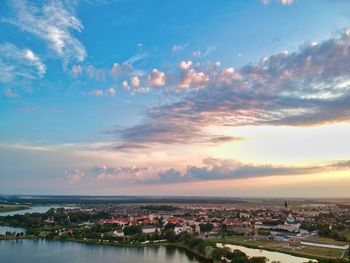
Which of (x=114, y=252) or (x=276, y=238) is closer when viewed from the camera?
(x=114, y=252)

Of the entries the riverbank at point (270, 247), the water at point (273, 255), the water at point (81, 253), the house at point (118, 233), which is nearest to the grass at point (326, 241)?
the riverbank at point (270, 247)

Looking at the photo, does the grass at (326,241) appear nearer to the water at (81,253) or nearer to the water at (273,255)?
the water at (273,255)

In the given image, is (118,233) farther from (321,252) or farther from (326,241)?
(321,252)

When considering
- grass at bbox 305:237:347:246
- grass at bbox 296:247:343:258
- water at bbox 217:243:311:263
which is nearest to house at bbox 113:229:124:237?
water at bbox 217:243:311:263

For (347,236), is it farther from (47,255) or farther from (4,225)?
(4,225)

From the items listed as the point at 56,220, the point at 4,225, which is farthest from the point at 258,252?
the point at 4,225

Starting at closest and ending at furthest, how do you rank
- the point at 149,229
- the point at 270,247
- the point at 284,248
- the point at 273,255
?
the point at 273,255, the point at 284,248, the point at 270,247, the point at 149,229

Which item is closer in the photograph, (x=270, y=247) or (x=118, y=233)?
(x=270, y=247)

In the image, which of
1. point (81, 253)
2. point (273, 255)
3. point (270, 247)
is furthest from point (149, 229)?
point (273, 255)
